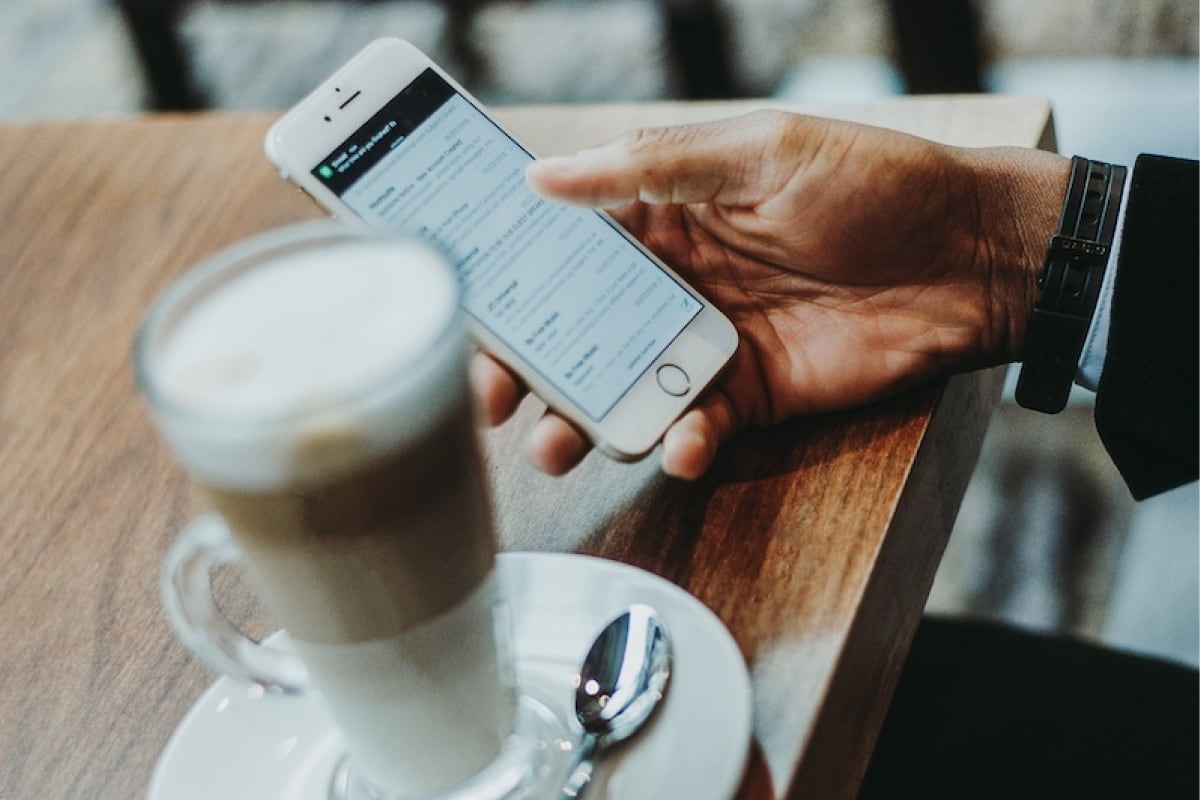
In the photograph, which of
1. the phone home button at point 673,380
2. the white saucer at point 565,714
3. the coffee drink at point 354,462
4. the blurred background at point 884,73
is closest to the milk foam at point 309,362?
the coffee drink at point 354,462

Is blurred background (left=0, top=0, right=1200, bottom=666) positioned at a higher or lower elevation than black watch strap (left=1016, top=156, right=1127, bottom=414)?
lower

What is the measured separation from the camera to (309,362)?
43cm


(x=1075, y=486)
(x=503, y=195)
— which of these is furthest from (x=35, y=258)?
(x=1075, y=486)

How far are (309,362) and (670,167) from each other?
0.34m

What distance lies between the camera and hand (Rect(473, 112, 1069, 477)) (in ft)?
2.31

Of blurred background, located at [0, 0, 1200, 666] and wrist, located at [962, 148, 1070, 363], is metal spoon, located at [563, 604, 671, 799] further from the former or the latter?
blurred background, located at [0, 0, 1200, 666]

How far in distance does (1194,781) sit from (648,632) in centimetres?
42

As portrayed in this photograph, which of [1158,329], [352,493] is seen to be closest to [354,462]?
[352,493]

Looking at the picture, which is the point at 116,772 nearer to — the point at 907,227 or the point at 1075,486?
the point at 907,227

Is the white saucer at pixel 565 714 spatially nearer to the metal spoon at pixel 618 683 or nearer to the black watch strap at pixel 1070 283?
the metal spoon at pixel 618 683

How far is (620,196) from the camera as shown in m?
0.71

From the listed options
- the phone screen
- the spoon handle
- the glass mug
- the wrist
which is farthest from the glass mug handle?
the wrist

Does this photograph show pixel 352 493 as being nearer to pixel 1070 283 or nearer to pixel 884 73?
pixel 1070 283

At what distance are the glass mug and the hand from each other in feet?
0.58
